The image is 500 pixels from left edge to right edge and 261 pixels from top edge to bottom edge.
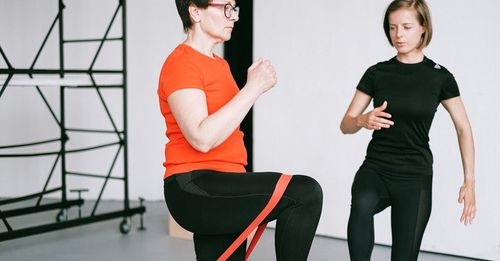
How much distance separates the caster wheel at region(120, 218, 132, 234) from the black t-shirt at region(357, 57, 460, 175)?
2.54 meters

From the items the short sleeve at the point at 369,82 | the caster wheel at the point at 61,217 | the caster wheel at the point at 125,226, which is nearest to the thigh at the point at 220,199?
the short sleeve at the point at 369,82

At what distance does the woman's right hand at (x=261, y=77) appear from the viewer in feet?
5.93

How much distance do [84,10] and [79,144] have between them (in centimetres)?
128

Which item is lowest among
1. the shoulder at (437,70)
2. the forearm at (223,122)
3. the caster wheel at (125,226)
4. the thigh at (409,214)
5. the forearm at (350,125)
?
the caster wheel at (125,226)

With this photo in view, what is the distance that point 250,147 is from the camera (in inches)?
221

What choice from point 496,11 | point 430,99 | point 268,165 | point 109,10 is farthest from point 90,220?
point 496,11

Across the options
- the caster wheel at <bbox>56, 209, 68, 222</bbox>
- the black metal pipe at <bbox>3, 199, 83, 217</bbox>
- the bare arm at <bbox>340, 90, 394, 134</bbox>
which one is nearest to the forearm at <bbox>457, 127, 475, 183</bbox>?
the bare arm at <bbox>340, 90, 394, 134</bbox>

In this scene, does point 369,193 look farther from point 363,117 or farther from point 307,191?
point 307,191

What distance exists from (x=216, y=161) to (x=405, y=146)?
1.06m

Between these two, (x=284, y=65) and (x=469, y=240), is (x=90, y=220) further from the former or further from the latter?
(x=469, y=240)

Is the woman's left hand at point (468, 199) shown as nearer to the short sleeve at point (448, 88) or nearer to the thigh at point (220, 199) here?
the short sleeve at point (448, 88)

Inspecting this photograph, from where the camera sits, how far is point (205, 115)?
1771 millimetres

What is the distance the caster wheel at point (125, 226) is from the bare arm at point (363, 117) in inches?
94.4

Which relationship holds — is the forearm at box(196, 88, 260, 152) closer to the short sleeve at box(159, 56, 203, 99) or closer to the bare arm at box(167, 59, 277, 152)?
the bare arm at box(167, 59, 277, 152)
